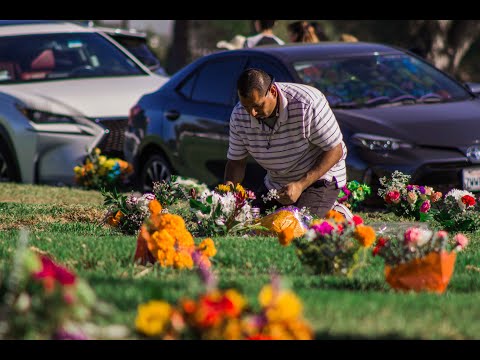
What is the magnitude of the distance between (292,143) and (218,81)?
3165 millimetres

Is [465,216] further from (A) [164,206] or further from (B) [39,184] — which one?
(B) [39,184]

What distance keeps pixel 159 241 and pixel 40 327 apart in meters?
2.02

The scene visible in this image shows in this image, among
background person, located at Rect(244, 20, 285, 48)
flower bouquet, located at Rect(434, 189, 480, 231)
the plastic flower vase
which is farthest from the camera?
background person, located at Rect(244, 20, 285, 48)

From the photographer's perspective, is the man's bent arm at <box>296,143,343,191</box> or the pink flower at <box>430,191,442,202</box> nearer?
the man's bent arm at <box>296,143,343,191</box>

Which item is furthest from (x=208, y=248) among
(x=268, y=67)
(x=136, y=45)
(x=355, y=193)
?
(x=136, y=45)

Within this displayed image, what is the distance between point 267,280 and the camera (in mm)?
6008

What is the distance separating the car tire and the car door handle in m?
2.31

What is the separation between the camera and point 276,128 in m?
8.41

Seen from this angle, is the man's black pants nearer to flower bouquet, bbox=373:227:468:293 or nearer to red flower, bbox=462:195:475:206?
red flower, bbox=462:195:475:206

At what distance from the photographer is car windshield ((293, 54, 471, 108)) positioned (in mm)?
10781

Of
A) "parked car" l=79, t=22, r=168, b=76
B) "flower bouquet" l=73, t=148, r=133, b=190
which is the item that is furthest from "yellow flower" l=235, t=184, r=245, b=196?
"parked car" l=79, t=22, r=168, b=76

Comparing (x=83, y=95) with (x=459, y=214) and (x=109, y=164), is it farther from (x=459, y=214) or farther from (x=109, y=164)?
(x=459, y=214)
